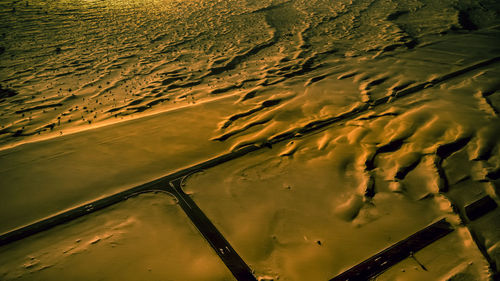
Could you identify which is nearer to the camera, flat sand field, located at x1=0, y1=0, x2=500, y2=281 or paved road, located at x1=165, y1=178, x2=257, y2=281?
paved road, located at x1=165, y1=178, x2=257, y2=281

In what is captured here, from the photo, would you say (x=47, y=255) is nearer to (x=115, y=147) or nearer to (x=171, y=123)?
(x=115, y=147)

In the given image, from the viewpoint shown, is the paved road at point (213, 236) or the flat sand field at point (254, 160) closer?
the paved road at point (213, 236)

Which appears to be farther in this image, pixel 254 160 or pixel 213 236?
pixel 254 160

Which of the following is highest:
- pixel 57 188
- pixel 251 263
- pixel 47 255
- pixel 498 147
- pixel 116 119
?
pixel 116 119

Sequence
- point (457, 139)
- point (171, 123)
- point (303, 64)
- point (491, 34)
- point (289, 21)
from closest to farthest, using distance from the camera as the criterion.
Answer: point (457, 139) → point (171, 123) → point (303, 64) → point (491, 34) → point (289, 21)

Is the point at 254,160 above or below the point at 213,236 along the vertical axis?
above

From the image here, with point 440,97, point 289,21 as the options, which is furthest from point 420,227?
point 289,21

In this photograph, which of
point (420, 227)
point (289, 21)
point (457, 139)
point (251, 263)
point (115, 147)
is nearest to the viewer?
point (251, 263)

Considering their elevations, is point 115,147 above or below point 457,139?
above
